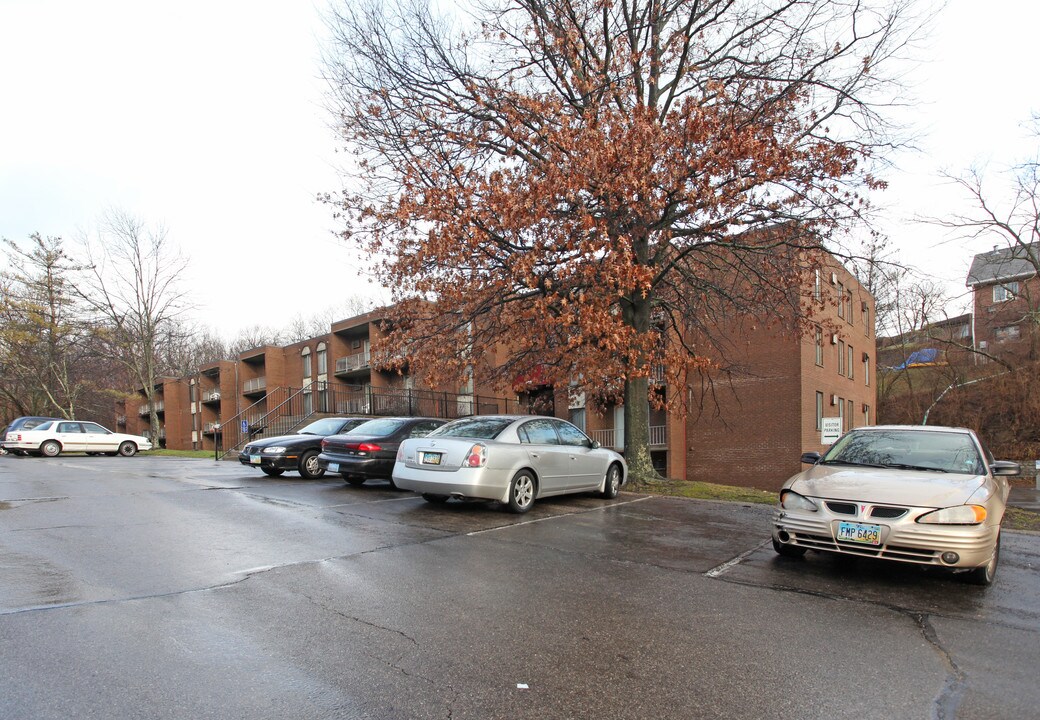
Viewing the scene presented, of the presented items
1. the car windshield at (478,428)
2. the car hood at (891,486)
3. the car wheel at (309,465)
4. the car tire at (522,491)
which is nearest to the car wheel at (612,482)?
the car tire at (522,491)

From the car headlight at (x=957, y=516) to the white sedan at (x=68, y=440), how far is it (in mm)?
28815

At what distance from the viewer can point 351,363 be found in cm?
4281

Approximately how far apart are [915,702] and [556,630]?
209 cm

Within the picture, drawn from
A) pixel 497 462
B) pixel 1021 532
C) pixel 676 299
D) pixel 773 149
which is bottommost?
pixel 1021 532

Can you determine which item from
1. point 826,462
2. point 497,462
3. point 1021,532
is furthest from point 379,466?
point 1021,532

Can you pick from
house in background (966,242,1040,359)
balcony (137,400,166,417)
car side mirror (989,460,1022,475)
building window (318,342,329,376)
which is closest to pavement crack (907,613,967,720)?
car side mirror (989,460,1022,475)

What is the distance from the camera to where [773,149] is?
1048 cm

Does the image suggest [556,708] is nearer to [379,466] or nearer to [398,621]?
[398,621]

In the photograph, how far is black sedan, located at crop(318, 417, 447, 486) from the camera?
12.3 metres

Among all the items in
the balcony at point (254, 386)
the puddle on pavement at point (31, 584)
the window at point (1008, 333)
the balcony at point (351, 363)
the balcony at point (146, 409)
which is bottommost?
the balcony at point (146, 409)

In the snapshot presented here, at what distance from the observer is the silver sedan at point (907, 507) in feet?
18.1

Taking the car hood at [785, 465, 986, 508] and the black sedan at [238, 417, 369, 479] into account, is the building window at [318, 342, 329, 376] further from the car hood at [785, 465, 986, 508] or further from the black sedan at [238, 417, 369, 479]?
the car hood at [785, 465, 986, 508]

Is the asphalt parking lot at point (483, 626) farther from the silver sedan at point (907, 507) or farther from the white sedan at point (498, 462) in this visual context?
the white sedan at point (498, 462)

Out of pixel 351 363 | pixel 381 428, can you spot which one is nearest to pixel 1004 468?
pixel 381 428
